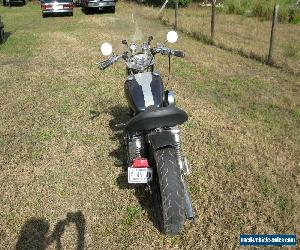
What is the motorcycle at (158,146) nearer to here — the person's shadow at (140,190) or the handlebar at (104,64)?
the handlebar at (104,64)

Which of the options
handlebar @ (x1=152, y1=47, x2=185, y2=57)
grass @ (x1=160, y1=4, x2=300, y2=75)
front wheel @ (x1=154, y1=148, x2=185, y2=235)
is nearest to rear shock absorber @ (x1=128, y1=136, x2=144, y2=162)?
front wheel @ (x1=154, y1=148, x2=185, y2=235)

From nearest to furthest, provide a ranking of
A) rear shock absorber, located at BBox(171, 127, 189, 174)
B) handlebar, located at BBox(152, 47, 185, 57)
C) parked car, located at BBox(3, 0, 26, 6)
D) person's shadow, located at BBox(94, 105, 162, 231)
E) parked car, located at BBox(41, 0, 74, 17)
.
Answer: rear shock absorber, located at BBox(171, 127, 189, 174)
person's shadow, located at BBox(94, 105, 162, 231)
handlebar, located at BBox(152, 47, 185, 57)
parked car, located at BBox(41, 0, 74, 17)
parked car, located at BBox(3, 0, 26, 6)

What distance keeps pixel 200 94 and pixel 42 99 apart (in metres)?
3.27

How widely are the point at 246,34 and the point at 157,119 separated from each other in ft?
38.7

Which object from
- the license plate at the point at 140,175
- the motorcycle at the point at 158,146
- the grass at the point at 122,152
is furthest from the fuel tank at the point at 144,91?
the grass at the point at 122,152

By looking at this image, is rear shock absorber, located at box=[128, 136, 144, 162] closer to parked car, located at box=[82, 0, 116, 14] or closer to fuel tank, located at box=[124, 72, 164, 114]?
fuel tank, located at box=[124, 72, 164, 114]

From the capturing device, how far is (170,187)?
3582 mm

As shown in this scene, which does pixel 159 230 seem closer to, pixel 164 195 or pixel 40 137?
pixel 164 195

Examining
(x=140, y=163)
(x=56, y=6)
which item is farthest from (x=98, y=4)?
(x=140, y=163)

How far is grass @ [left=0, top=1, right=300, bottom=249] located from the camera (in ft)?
13.6

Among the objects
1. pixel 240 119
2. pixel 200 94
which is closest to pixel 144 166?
pixel 240 119

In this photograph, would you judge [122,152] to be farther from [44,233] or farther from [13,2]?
[13,2]

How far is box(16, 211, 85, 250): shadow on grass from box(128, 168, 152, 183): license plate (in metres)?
0.84

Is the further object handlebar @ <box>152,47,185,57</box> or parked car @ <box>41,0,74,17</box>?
parked car @ <box>41,0,74,17</box>
